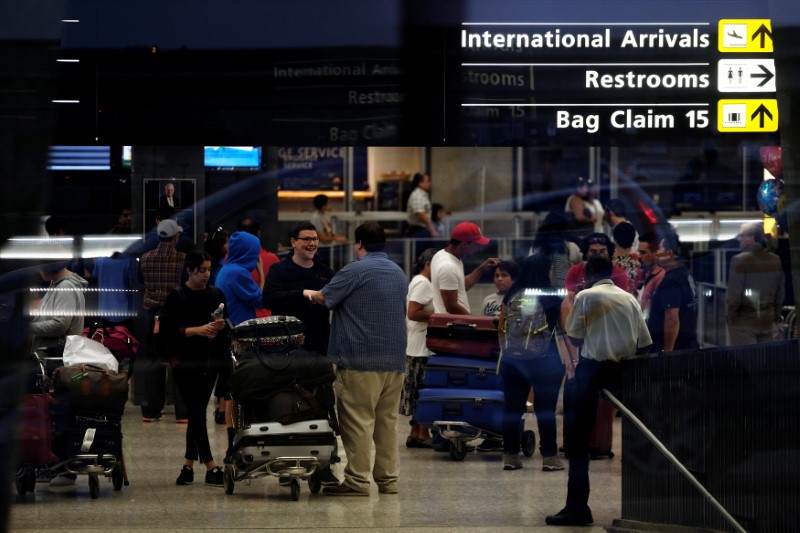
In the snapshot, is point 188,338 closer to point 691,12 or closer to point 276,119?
point 276,119

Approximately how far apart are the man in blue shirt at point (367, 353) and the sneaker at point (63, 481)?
159 centimetres

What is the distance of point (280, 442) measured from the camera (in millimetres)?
8055

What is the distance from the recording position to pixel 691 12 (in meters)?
7.66

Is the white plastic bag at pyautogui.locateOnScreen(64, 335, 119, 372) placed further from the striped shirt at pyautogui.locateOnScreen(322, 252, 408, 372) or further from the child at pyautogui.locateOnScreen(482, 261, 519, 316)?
the child at pyautogui.locateOnScreen(482, 261, 519, 316)

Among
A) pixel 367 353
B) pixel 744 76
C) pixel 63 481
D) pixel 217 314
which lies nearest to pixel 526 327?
pixel 367 353

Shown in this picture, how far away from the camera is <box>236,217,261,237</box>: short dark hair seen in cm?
891

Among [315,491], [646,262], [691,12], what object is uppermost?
[691,12]

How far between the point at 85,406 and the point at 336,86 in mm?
2435

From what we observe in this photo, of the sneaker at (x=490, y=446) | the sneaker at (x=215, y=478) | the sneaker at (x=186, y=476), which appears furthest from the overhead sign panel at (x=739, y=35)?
the sneaker at (x=186, y=476)

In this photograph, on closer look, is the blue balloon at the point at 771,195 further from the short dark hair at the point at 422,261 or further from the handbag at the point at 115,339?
the handbag at the point at 115,339

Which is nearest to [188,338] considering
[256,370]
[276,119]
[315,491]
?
[256,370]

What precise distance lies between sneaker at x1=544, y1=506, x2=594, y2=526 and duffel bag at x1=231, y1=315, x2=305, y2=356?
5.84 feet

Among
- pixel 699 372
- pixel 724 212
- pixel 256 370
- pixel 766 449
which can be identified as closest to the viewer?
pixel 766 449

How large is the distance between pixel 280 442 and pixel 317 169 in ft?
10.1
